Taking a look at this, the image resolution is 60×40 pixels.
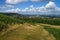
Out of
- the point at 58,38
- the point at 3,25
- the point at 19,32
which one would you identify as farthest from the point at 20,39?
the point at 58,38

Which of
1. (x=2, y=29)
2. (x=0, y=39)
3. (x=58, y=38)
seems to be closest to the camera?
(x=0, y=39)

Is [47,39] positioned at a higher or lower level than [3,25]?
lower

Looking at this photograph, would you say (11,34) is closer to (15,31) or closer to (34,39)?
(15,31)

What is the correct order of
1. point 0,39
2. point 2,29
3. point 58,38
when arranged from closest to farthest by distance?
point 0,39, point 2,29, point 58,38

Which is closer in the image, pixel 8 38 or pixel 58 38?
pixel 8 38

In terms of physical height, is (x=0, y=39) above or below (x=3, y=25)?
below

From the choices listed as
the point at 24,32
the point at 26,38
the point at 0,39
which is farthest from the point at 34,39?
the point at 0,39

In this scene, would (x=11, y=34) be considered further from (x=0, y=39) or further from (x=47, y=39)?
(x=47, y=39)

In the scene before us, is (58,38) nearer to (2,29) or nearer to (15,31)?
(15,31)

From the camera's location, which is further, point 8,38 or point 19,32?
point 19,32
